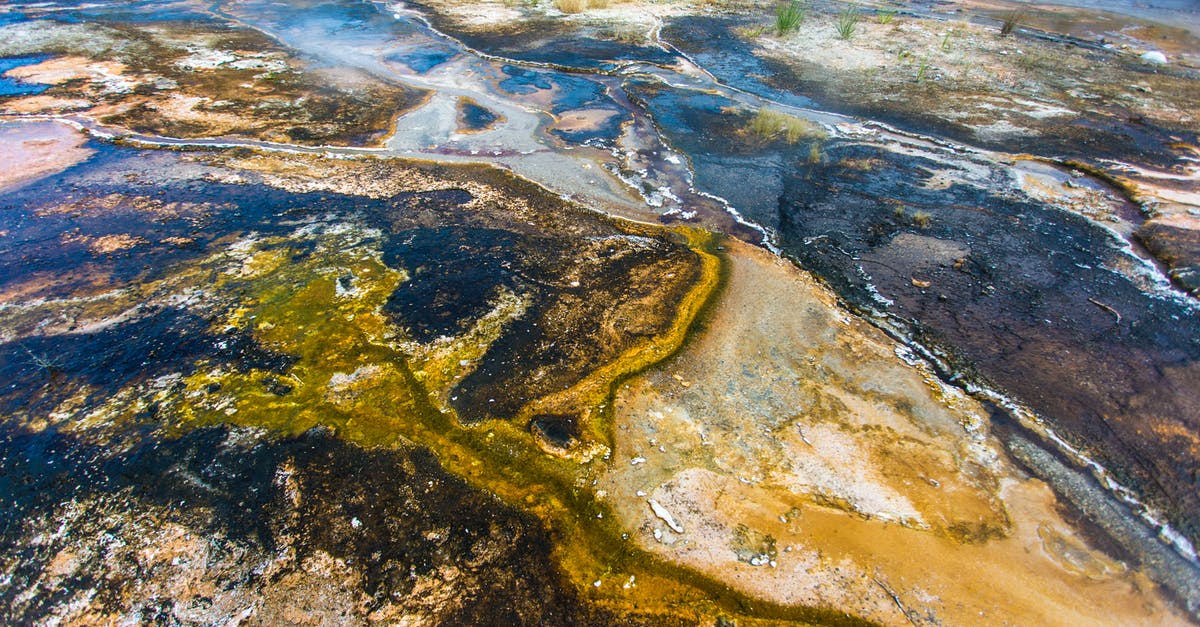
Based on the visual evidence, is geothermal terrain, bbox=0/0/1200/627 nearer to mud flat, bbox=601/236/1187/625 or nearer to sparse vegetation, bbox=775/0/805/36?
mud flat, bbox=601/236/1187/625

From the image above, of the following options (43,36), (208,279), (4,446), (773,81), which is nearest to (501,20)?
(773,81)

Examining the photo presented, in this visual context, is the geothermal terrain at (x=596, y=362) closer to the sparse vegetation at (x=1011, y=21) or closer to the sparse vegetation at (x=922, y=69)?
the sparse vegetation at (x=922, y=69)

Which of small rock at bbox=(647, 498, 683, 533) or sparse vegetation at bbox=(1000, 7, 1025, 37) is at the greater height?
sparse vegetation at bbox=(1000, 7, 1025, 37)

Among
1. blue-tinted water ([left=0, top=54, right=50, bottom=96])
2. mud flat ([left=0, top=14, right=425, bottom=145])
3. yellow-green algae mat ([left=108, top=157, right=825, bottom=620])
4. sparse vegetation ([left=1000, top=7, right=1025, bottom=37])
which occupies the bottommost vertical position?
yellow-green algae mat ([left=108, top=157, right=825, bottom=620])

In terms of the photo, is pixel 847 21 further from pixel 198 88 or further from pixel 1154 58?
pixel 198 88

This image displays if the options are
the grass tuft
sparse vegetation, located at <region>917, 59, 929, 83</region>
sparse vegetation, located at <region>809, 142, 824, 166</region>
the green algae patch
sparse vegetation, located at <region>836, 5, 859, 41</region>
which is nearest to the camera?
the green algae patch

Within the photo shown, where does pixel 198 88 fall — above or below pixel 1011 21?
below

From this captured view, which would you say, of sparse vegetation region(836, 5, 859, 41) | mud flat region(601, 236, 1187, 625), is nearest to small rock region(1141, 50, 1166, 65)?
sparse vegetation region(836, 5, 859, 41)

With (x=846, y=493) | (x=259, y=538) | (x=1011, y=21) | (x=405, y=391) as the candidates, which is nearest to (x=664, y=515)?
(x=846, y=493)
